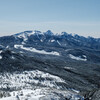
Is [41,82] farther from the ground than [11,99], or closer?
closer

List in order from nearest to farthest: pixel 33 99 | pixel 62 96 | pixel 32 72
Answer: pixel 33 99 → pixel 62 96 → pixel 32 72

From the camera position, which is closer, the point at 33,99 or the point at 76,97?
the point at 33,99

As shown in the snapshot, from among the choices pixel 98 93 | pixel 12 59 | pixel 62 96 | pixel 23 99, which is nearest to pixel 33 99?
pixel 23 99

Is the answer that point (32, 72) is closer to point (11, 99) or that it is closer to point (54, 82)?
point (54, 82)

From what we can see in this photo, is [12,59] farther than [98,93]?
Yes

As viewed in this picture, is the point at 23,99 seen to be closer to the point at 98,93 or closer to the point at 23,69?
the point at 98,93

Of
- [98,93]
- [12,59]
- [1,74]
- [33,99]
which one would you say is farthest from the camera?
[12,59]

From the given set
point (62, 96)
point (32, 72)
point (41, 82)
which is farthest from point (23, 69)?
point (62, 96)

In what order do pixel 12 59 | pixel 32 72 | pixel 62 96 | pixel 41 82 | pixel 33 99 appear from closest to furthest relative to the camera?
pixel 33 99 < pixel 62 96 < pixel 41 82 < pixel 32 72 < pixel 12 59

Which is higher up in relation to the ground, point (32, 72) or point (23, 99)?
point (23, 99)
